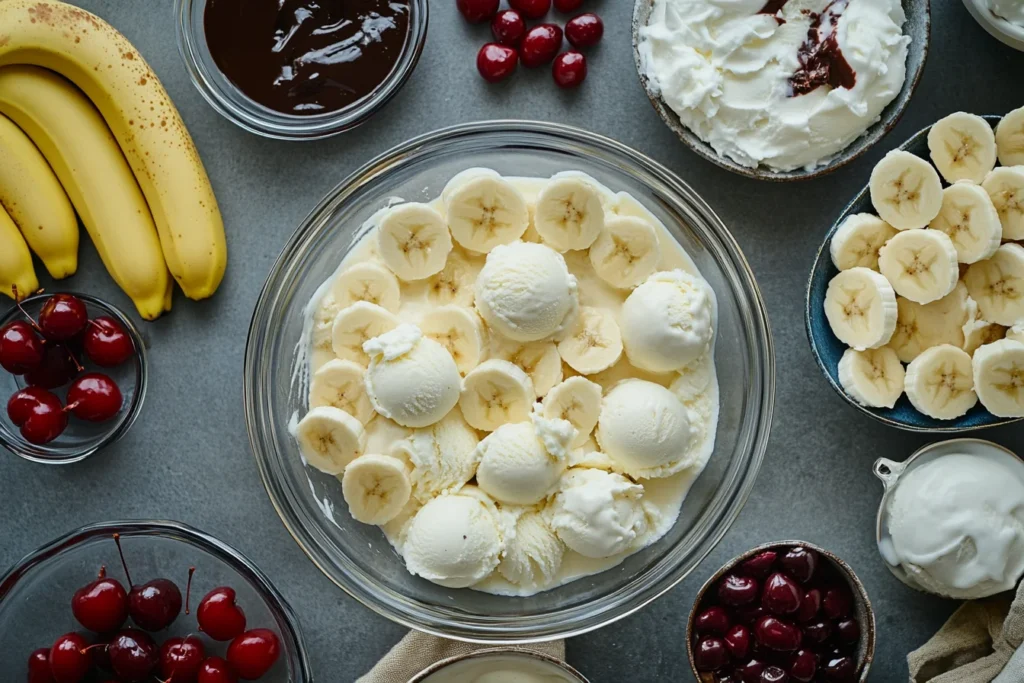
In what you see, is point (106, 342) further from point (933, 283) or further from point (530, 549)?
point (933, 283)

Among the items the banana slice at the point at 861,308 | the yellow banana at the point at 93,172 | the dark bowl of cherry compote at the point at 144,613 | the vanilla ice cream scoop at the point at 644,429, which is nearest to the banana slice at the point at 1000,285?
the banana slice at the point at 861,308

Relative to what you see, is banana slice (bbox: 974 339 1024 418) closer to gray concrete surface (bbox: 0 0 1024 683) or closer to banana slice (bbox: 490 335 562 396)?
gray concrete surface (bbox: 0 0 1024 683)

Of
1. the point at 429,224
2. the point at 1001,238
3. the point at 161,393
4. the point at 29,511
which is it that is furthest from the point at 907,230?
the point at 29,511

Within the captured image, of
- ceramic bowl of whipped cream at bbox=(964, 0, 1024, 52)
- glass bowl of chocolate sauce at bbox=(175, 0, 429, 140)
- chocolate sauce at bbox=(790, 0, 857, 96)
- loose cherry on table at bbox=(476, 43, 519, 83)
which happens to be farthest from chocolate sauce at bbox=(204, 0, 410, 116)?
ceramic bowl of whipped cream at bbox=(964, 0, 1024, 52)

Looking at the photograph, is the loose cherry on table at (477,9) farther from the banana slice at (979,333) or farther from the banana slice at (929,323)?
the banana slice at (979,333)

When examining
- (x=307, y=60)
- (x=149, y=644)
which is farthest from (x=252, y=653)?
(x=307, y=60)
